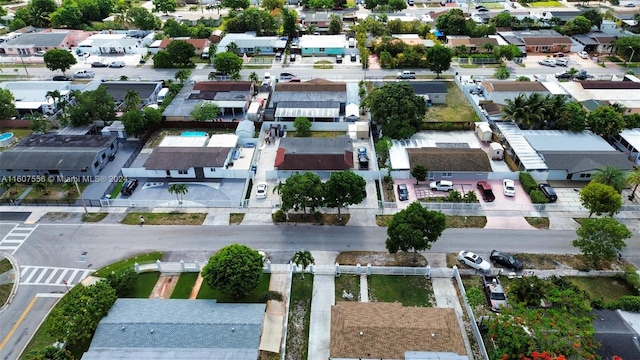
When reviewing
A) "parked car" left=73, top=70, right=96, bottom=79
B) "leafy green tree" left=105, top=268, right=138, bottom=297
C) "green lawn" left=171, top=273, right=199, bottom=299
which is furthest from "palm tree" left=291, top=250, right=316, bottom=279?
"parked car" left=73, top=70, right=96, bottom=79

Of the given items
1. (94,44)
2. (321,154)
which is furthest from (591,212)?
(94,44)

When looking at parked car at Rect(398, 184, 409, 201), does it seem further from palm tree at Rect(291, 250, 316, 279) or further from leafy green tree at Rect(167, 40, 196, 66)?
leafy green tree at Rect(167, 40, 196, 66)

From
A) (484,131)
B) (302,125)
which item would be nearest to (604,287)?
(484,131)

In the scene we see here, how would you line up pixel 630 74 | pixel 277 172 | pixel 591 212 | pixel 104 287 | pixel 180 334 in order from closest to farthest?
pixel 180 334 < pixel 104 287 < pixel 591 212 < pixel 277 172 < pixel 630 74

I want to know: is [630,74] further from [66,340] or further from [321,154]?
[66,340]

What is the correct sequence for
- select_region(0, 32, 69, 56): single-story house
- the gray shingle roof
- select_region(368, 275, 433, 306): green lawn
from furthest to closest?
select_region(0, 32, 69, 56): single-story house, select_region(368, 275, 433, 306): green lawn, the gray shingle roof

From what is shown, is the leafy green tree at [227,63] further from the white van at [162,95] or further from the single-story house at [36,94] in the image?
the single-story house at [36,94]
